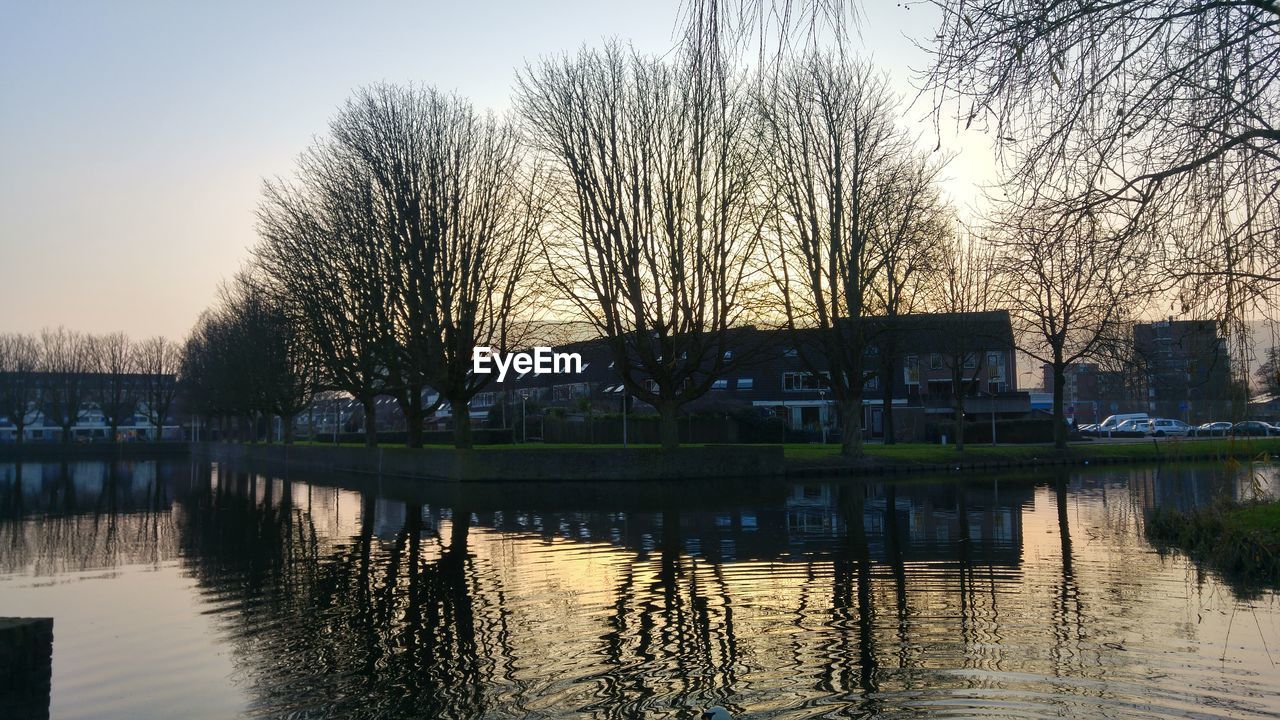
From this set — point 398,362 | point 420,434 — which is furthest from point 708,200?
point 420,434

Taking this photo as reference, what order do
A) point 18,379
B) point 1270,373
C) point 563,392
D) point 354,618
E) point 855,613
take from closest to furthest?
point 1270,373 < point 855,613 < point 354,618 < point 563,392 < point 18,379

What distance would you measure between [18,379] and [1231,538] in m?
108

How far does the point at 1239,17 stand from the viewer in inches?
246

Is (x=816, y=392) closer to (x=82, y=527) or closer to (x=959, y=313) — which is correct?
(x=959, y=313)

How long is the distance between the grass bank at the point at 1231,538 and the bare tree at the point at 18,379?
3956 inches

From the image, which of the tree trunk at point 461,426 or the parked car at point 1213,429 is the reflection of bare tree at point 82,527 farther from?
the parked car at point 1213,429

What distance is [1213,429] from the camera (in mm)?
8250

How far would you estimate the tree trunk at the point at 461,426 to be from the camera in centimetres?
3628

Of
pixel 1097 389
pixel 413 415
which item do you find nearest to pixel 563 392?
pixel 413 415

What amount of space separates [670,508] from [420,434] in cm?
2065

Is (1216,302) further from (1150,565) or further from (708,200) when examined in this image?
(708,200)

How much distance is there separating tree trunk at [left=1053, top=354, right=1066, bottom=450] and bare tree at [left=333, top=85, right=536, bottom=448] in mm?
23281

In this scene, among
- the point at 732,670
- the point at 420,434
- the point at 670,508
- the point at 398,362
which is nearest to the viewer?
the point at 732,670

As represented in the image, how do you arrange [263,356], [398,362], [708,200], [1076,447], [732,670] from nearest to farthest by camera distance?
[732,670] < [708,200] < [398,362] < [1076,447] < [263,356]
